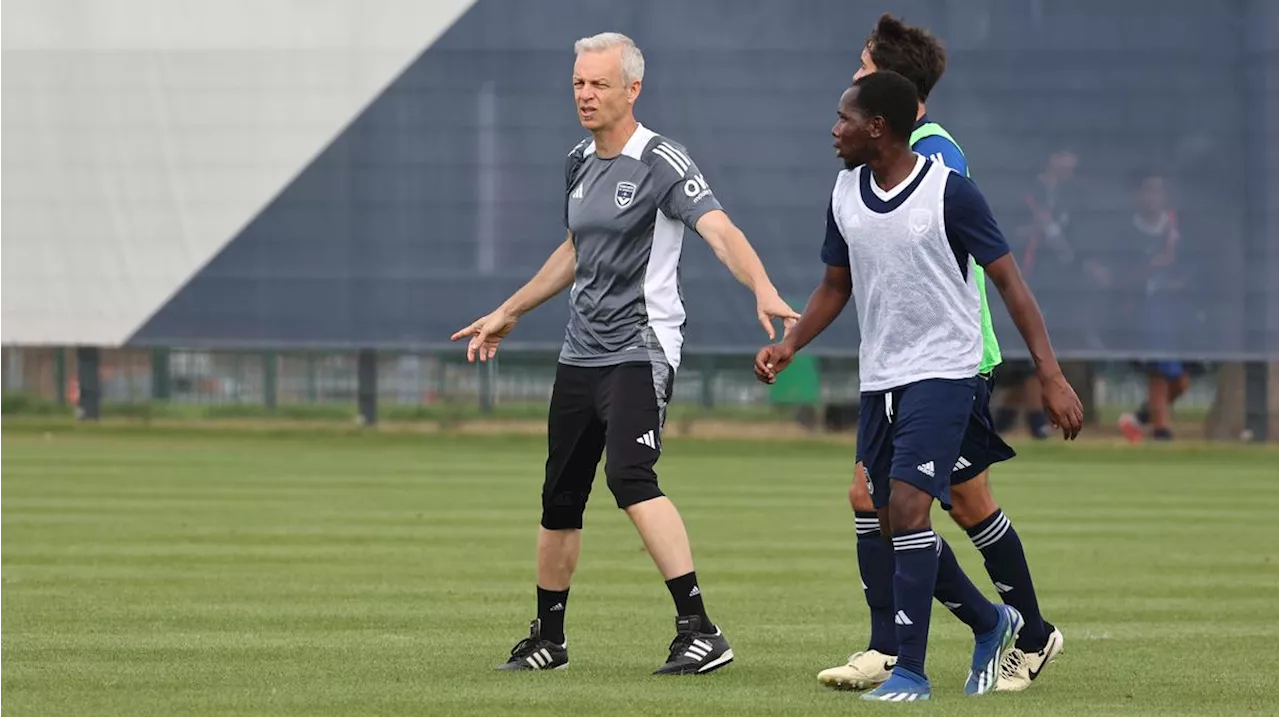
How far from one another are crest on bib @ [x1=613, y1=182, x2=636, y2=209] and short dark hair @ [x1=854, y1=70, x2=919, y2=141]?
95 cm

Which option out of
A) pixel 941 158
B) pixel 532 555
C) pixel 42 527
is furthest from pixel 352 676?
pixel 42 527

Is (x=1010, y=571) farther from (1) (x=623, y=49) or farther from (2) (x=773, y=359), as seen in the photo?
(1) (x=623, y=49)

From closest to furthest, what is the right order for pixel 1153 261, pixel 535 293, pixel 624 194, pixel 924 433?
pixel 924 433
pixel 624 194
pixel 535 293
pixel 1153 261

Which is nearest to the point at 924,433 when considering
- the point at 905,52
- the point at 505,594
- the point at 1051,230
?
the point at 905,52

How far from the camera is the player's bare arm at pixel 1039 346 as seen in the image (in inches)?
274

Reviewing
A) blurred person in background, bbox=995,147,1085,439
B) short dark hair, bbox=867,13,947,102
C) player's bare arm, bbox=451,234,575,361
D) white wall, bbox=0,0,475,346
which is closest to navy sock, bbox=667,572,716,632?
player's bare arm, bbox=451,234,575,361

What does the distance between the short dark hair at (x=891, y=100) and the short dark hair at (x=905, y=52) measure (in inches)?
12.2

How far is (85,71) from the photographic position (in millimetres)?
33281

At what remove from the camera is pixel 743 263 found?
24.8ft

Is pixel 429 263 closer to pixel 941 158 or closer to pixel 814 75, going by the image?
pixel 814 75

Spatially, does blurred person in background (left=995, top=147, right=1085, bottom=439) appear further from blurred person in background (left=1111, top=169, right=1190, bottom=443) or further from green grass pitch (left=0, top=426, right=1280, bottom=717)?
green grass pitch (left=0, top=426, right=1280, bottom=717)

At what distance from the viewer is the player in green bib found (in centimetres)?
745

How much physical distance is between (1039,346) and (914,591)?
0.84 metres

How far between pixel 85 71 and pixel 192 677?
2714cm
